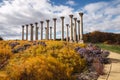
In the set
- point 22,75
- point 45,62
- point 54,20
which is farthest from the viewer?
point 54,20

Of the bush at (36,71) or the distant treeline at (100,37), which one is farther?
the distant treeline at (100,37)

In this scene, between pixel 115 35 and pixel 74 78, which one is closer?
pixel 74 78

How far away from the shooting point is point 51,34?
64750 mm

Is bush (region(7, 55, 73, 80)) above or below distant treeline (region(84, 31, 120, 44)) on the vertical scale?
below

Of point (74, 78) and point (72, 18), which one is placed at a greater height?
point (72, 18)

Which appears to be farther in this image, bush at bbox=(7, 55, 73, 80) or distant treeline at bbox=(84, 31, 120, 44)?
distant treeline at bbox=(84, 31, 120, 44)

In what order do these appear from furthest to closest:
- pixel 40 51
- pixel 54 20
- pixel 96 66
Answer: pixel 54 20 → pixel 40 51 → pixel 96 66

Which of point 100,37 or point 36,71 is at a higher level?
point 100,37

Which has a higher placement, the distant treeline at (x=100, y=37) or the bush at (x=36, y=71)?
the distant treeline at (x=100, y=37)

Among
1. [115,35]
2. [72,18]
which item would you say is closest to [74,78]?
[72,18]

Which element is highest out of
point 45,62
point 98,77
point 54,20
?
point 54,20

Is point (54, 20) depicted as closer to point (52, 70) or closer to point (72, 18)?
point (72, 18)

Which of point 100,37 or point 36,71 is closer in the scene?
point 36,71

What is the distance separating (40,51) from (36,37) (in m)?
41.8
